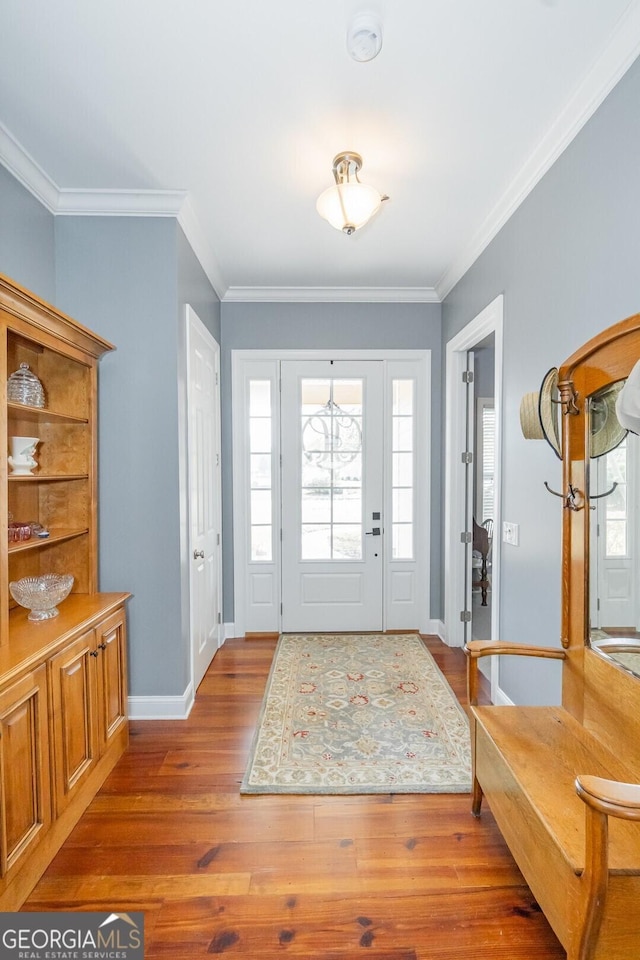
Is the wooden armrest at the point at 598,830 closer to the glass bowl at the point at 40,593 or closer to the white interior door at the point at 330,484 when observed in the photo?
the glass bowl at the point at 40,593

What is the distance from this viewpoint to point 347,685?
304cm

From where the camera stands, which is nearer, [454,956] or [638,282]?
[454,956]

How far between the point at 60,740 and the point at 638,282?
8.52ft

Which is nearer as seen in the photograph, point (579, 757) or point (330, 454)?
point (579, 757)

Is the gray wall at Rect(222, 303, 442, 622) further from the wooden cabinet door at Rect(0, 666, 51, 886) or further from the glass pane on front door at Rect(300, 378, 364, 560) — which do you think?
the wooden cabinet door at Rect(0, 666, 51, 886)

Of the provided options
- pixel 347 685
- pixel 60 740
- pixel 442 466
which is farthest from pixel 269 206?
pixel 347 685

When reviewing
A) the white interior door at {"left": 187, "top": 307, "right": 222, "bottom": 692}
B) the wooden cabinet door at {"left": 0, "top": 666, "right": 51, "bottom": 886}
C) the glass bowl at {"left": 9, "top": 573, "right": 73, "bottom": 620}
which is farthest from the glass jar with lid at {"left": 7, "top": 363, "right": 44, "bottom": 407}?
the wooden cabinet door at {"left": 0, "top": 666, "right": 51, "bottom": 886}

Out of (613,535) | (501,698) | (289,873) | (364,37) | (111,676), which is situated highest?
(364,37)

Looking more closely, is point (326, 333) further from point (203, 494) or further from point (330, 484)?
point (203, 494)

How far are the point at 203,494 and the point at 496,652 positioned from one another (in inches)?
81.9

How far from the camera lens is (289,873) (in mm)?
1640

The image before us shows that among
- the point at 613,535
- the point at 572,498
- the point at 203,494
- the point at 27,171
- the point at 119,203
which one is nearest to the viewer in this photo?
the point at 613,535

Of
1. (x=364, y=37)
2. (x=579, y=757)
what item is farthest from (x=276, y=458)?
(x=579, y=757)

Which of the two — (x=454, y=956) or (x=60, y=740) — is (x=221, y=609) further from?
(x=454, y=956)
